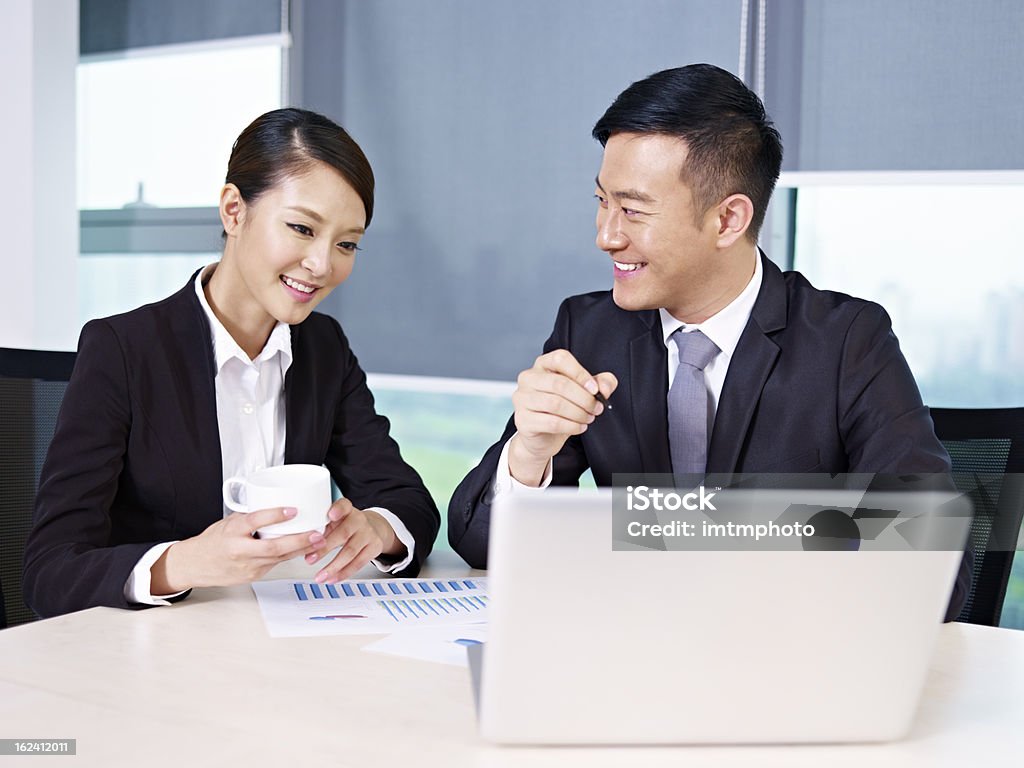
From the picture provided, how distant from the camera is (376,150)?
10.8ft

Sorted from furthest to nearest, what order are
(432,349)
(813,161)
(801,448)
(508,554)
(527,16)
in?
(432,349), (527,16), (813,161), (801,448), (508,554)

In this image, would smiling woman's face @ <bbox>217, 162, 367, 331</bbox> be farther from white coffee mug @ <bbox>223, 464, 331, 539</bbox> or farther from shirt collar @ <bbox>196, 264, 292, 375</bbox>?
white coffee mug @ <bbox>223, 464, 331, 539</bbox>

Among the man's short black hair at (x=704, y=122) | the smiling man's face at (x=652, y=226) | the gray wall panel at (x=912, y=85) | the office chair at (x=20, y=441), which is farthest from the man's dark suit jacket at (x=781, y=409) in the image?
the gray wall panel at (x=912, y=85)

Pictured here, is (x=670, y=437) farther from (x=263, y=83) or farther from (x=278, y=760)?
(x=263, y=83)

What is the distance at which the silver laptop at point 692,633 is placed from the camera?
2.62 ft

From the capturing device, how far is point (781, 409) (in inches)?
67.7

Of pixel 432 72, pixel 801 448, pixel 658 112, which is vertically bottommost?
pixel 801 448

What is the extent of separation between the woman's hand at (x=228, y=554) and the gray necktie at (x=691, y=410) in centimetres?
71

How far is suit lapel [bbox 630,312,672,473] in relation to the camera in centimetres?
175

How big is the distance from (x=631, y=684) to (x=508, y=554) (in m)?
0.16

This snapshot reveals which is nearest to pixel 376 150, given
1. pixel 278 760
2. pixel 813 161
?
pixel 813 161

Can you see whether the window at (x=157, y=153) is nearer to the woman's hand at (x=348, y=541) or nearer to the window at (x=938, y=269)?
the window at (x=938, y=269)

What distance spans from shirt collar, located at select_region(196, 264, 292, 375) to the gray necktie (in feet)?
2.28
